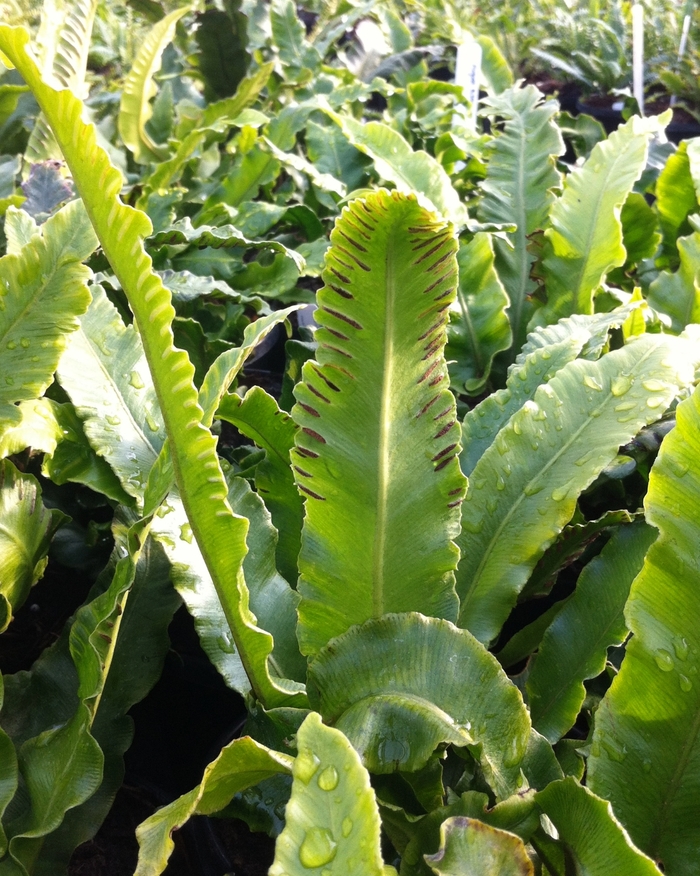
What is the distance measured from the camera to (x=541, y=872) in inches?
23.0

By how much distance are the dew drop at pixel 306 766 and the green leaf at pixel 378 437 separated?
0.67ft

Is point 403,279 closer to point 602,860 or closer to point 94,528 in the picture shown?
point 602,860


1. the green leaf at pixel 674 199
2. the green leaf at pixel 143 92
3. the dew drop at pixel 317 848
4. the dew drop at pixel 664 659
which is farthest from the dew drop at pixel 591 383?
the green leaf at pixel 143 92

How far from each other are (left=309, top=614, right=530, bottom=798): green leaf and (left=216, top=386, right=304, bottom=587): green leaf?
0.22 m

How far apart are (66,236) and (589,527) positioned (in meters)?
0.57

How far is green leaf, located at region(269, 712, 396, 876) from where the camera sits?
0.42 metres

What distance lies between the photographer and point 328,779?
45 centimetres

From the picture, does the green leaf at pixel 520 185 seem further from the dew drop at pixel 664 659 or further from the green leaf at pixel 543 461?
the dew drop at pixel 664 659

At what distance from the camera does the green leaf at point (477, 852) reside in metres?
0.48

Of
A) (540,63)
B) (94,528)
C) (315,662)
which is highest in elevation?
(315,662)

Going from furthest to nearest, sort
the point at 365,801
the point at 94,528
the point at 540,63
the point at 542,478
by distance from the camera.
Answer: the point at 540,63, the point at 94,528, the point at 542,478, the point at 365,801

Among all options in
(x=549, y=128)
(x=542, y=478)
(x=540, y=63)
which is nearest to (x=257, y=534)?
(x=542, y=478)

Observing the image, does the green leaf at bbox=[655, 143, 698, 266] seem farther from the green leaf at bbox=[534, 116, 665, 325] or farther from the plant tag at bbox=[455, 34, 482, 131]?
the plant tag at bbox=[455, 34, 482, 131]

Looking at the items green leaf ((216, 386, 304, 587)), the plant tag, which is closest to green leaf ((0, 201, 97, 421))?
green leaf ((216, 386, 304, 587))
